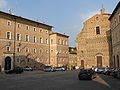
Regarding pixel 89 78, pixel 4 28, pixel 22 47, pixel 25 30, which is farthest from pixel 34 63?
pixel 89 78

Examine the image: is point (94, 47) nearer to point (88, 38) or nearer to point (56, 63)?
point (88, 38)

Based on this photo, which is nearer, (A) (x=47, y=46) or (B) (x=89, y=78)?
(B) (x=89, y=78)

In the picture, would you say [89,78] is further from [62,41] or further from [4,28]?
[62,41]

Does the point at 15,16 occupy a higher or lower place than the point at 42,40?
higher

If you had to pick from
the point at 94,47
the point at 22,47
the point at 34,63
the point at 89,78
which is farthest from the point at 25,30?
the point at 89,78

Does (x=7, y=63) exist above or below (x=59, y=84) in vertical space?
above

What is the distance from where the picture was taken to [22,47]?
46.4m

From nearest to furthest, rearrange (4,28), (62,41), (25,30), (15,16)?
(4,28) → (15,16) → (25,30) → (62,41)

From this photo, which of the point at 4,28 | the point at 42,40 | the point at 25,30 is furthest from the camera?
the point at 42,40

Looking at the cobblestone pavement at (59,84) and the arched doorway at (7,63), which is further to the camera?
the arched doorway at (7,63)

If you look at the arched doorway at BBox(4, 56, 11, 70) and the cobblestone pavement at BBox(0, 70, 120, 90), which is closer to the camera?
the cobblestone pavement at BBox(0, 70, 120, 90)

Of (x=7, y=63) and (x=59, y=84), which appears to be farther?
(x=7, y=63)

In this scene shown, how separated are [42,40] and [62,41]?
9.12 metres

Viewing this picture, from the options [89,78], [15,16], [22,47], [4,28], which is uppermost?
[15,16]
